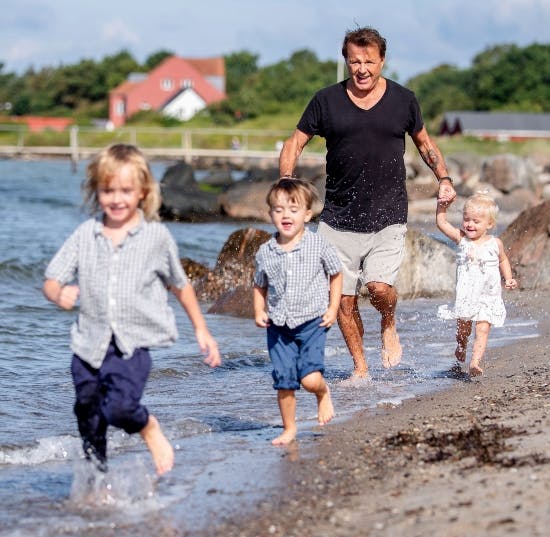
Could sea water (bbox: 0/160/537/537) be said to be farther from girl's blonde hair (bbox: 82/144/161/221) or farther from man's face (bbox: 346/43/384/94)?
man's face (bbox: 346/43/384/94)

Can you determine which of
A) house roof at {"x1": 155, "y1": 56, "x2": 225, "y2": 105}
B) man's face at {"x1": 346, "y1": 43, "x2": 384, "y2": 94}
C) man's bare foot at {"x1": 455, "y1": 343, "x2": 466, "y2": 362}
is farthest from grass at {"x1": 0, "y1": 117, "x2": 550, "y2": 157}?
man's face at {"x1": 346, "y1": 43, "x2": 384, "y2": 94}

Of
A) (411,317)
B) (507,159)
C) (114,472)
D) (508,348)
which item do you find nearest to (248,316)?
(411,317)

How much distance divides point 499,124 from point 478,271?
3208 inches

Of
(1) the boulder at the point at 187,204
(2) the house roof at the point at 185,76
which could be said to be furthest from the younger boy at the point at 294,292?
(2) the house roof at the point at 185,76

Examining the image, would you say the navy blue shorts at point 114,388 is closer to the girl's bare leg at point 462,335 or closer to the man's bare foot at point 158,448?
the man's bare foot at point 158,448

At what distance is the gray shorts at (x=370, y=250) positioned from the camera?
6.98 m

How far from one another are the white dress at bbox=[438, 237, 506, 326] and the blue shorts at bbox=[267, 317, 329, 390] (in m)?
2.08

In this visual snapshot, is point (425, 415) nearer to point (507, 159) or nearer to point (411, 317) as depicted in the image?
point (411, 317)

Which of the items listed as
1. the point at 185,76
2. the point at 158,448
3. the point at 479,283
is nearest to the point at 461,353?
the point at 479,283

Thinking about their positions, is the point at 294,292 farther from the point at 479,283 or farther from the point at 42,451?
the point at 479,283

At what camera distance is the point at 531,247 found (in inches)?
480

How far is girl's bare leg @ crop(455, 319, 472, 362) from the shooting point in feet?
24.2

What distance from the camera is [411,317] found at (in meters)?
10.4

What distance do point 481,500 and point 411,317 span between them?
6.55 meters
